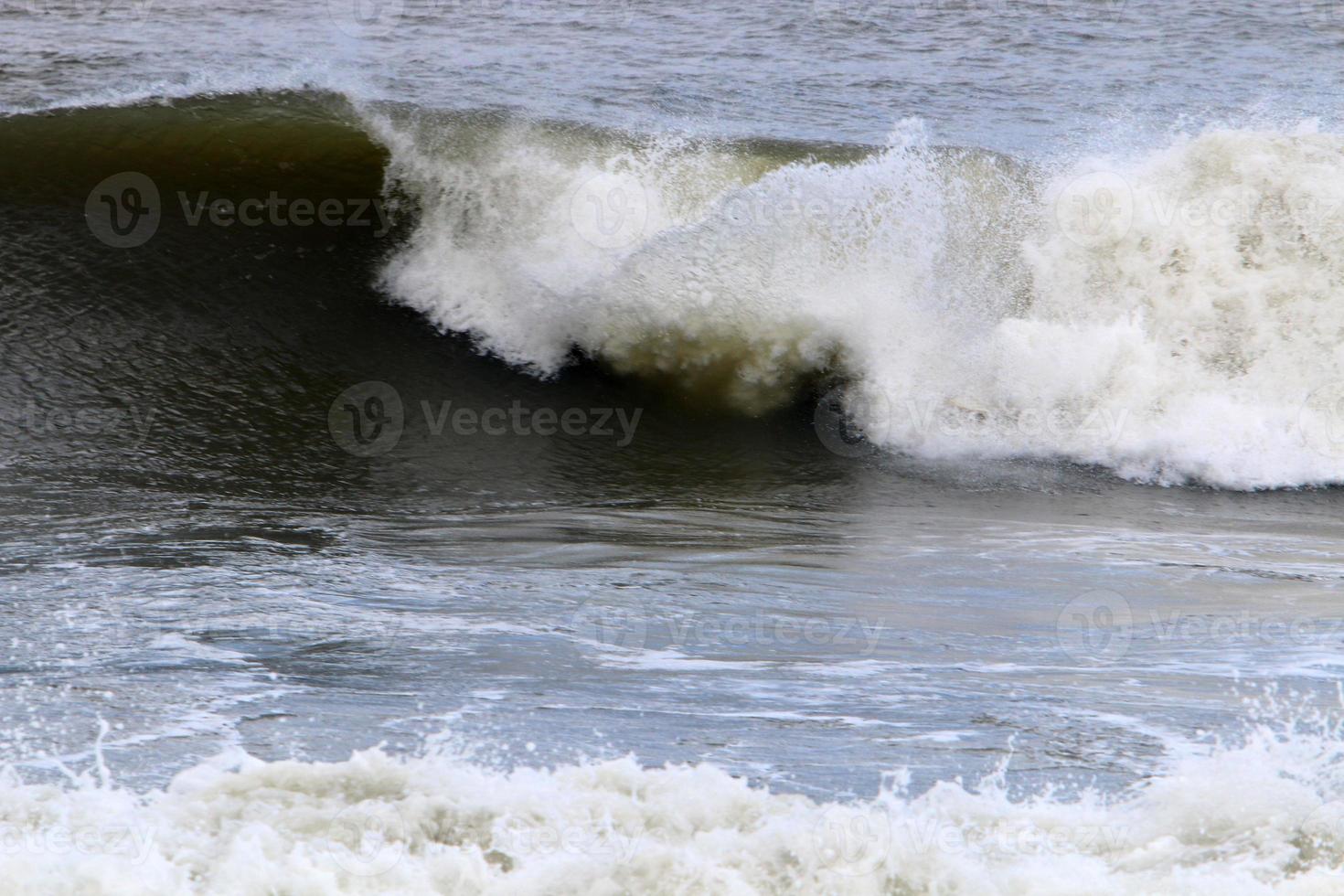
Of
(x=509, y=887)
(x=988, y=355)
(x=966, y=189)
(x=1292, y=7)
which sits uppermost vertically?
(x=1292, y=7)

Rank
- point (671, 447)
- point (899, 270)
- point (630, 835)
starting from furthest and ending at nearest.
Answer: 1. point (899, 270)
2. point (671, 447)
3. point (630, 835)

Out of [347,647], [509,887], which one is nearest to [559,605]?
[347,647]

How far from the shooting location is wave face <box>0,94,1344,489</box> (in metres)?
7.66

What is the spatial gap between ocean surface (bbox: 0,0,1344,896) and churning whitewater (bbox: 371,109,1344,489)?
0.03m

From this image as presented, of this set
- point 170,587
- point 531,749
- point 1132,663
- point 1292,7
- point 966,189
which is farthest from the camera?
point 1292,7

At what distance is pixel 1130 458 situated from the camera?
7.32 meters

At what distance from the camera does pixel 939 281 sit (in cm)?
802

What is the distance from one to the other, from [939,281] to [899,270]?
26 centimetres

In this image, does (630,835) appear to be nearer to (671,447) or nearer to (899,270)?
(671,447)

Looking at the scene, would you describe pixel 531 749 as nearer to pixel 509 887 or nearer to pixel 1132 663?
pixel 509 887

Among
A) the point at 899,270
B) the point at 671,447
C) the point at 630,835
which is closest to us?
the point at 630,835

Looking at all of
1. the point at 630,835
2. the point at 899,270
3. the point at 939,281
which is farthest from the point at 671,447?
the point at 630,835

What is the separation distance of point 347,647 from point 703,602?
123 cm

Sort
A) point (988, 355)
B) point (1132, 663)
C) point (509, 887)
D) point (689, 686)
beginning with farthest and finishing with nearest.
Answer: point (988, 355)
point (1132, 663)
point (689, 686)
point (509, 887)
